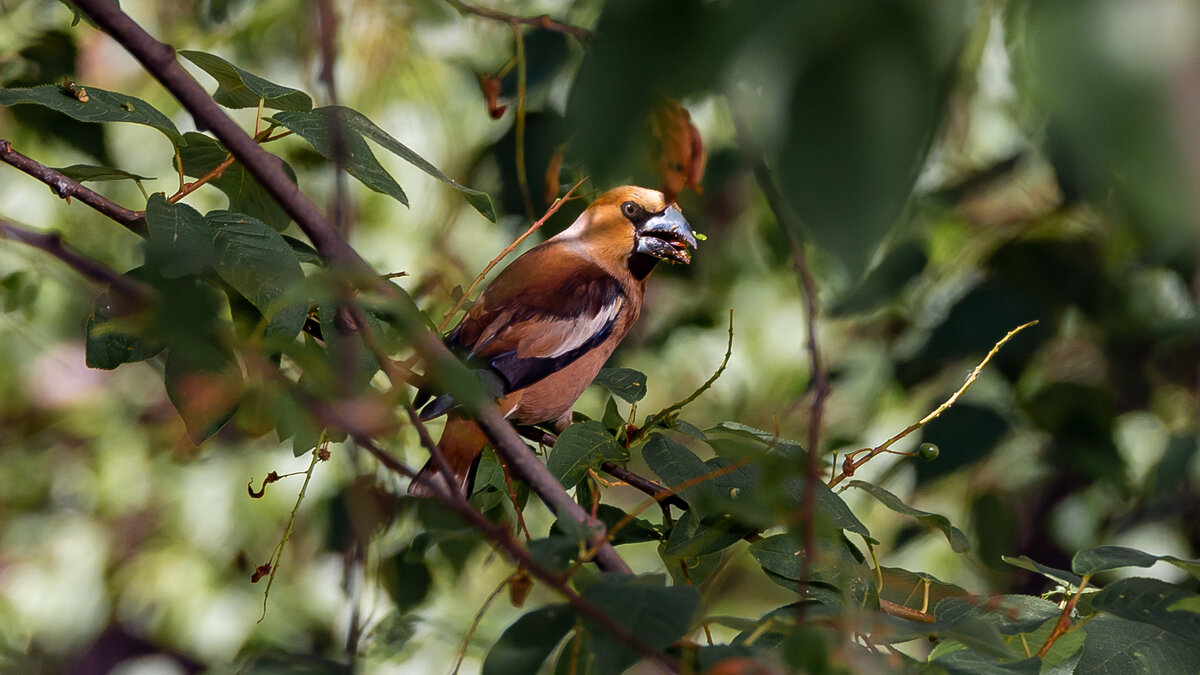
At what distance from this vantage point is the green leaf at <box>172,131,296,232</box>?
3.63 feet

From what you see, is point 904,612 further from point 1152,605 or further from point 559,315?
point 559,315

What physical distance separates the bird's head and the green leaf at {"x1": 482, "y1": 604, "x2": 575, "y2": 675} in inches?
49.9

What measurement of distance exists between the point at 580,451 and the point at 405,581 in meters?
0.84

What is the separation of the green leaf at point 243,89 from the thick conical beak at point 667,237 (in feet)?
3.22

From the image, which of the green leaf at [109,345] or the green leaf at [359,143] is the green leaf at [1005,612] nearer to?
the green leaf at [359,143]

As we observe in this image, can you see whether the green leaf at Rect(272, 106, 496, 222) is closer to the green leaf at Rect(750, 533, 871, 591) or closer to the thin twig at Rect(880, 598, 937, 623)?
the green leaf at Rect(750, 533, 871, 591)

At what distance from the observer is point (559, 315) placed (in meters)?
1.77

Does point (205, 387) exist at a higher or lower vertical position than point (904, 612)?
higher

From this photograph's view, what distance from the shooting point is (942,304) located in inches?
101

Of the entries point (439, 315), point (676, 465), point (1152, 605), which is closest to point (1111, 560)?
point (1152, 605)

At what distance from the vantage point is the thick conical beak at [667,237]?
1.98m

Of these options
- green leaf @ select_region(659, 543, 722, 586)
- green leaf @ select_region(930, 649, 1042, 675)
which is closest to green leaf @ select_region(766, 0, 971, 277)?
green leaf @ select_region(930, 649, 1042, 675)

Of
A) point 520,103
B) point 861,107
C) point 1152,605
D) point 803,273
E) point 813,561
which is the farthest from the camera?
point 520,103

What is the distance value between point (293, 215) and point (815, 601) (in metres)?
0.60
